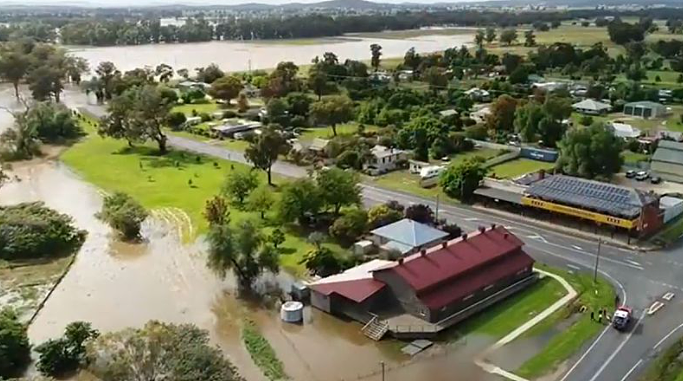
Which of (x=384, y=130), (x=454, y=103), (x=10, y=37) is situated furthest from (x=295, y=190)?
(x=10, y=37)

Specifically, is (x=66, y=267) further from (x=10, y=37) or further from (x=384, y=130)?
(x=10, y=37)

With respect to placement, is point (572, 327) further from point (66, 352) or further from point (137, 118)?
point (137, 118)

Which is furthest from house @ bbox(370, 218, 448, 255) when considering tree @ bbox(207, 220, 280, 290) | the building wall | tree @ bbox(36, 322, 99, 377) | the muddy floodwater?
the muddy floodwater

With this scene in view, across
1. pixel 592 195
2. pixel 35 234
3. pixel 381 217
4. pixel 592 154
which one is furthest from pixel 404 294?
pixel 592 154

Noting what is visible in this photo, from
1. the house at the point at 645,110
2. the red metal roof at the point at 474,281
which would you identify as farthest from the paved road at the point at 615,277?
the house at the point at 645,110

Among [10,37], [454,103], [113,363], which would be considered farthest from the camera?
[10,37]

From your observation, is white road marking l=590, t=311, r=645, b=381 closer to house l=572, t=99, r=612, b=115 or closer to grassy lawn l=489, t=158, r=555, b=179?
grassy lawn l=489, t=158, r=555, b=179
